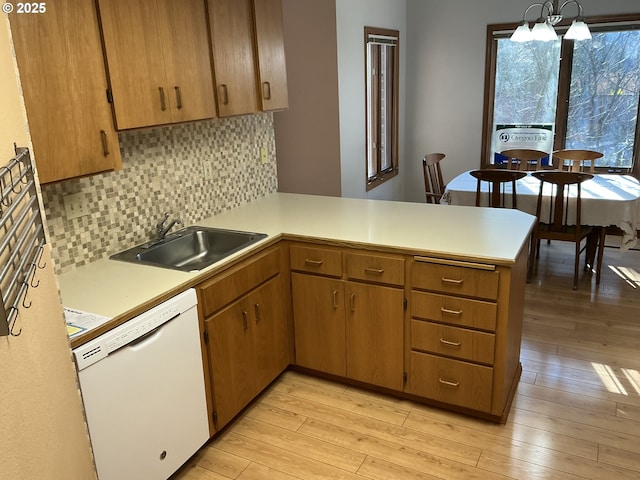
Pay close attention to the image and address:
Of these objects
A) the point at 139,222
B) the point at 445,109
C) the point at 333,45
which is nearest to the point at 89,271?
the point at 139,222

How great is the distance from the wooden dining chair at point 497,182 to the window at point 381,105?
4.15ft

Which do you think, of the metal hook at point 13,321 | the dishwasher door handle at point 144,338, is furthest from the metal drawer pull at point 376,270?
the metal hook at point 13,321

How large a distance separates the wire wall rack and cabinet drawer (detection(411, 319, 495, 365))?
186cm

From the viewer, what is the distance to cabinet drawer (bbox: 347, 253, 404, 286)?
8.29 ft

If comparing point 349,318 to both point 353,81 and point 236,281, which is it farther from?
point 353,81

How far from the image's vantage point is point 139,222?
8.63 feet

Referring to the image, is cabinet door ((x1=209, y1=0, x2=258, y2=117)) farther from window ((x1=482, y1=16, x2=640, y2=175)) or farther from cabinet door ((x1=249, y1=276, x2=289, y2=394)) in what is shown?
window ((x1=482, y1=16, x2=640, y2=175))

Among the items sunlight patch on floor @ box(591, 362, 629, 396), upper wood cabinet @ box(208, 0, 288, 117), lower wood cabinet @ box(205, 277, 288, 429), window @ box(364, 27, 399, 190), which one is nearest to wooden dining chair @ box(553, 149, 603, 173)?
window @ box(364, 27, 399, 190)

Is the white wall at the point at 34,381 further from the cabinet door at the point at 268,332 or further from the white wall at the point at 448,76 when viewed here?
the white wall at the point at 448,76

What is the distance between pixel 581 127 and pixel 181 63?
455 centimetres

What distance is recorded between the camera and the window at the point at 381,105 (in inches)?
204

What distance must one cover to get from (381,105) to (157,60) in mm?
3659

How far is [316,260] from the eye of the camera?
8.96ft

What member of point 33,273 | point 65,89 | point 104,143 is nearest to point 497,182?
point 104,143
